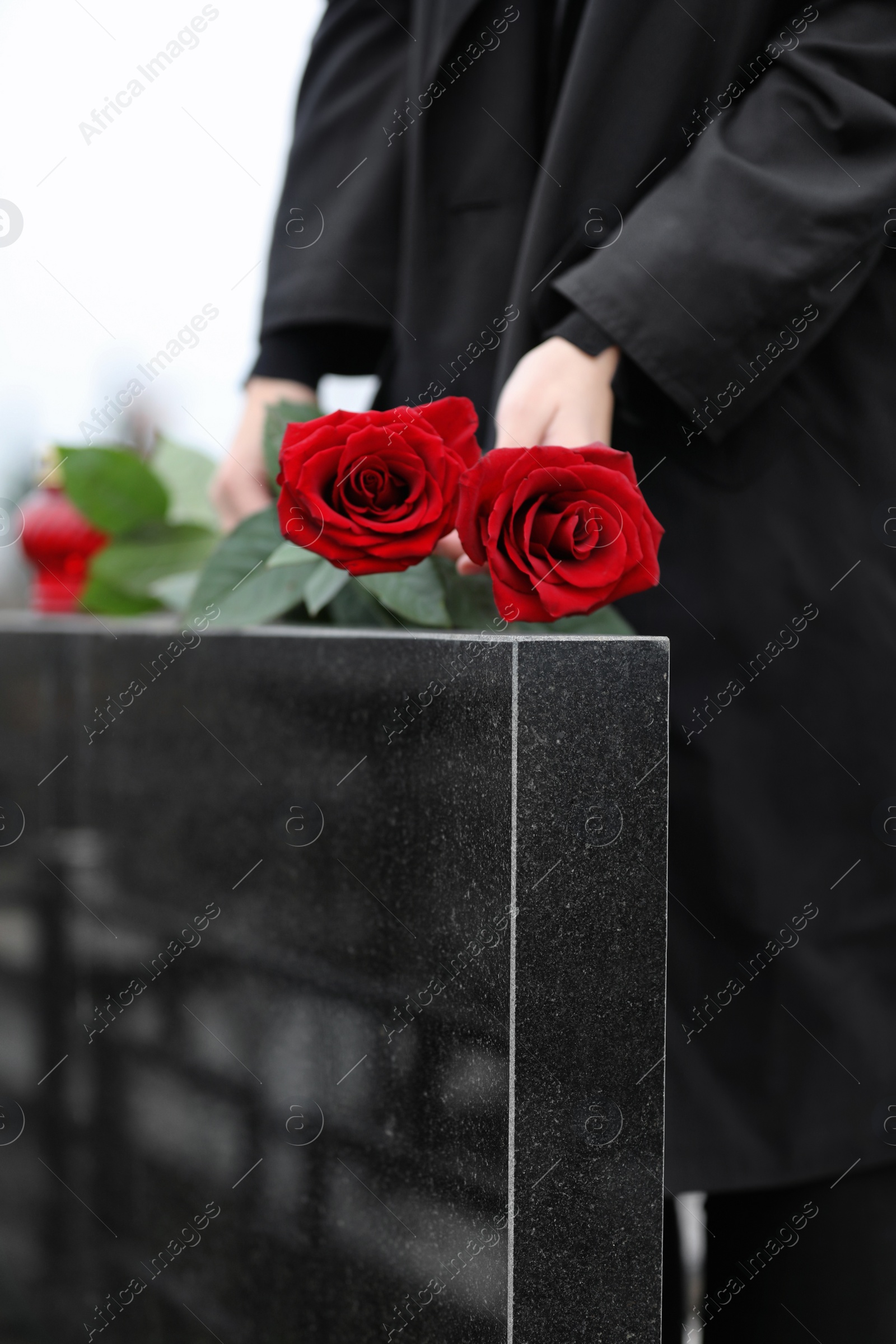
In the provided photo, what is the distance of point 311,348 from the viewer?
34.4 inches

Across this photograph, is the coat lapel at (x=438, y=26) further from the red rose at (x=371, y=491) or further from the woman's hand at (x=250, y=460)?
the red rose at (x=371, y=491)

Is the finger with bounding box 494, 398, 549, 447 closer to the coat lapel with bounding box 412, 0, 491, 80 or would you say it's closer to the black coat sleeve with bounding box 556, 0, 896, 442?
the black coat sleeve with bounding box 556, 0, 896, 442

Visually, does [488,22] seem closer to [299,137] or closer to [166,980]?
[299,137]

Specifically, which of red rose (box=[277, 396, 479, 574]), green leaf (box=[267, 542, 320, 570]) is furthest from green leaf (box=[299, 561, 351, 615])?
red rose (box=[277, 396, 479, 574])

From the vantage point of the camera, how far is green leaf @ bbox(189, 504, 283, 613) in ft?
2.21

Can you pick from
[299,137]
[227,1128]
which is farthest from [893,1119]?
[299,137]

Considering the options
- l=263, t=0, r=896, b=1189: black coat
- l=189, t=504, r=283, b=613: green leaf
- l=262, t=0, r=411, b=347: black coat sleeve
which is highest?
l=262, t=0, r=411, b=347: black coat sleeve

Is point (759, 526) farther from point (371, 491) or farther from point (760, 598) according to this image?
point (371, 491)

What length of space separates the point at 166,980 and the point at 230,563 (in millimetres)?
339

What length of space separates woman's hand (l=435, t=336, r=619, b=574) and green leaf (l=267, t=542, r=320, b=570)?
94 mm

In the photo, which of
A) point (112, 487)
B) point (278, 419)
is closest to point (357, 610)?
point (278, 419)

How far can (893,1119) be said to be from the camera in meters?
0.66

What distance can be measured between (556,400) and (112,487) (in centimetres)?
50

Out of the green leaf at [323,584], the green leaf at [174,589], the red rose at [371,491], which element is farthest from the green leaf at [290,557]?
the green leaf at [174,589]
